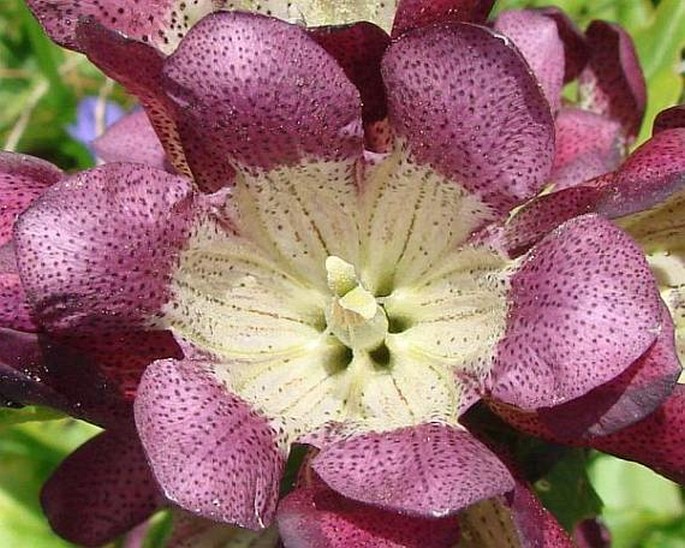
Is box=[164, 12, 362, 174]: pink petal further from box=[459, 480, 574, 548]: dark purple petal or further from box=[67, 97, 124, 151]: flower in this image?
box=[67, 97, 124, 151]: flower

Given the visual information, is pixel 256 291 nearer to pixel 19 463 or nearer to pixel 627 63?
pixel 627 63

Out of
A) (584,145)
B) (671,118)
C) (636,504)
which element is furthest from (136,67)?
(636,504)

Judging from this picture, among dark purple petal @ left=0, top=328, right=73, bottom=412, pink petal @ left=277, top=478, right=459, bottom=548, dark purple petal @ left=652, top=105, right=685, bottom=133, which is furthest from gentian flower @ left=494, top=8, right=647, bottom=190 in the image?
dark purple petal @ left=0, top=328, right=73, bottom=412

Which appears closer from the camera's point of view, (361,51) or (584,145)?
(361,51)

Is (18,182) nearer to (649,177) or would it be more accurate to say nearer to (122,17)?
(122,17)

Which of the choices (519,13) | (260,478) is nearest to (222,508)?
(260,478)

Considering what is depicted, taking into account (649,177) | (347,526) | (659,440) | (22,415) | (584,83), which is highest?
(649,177)

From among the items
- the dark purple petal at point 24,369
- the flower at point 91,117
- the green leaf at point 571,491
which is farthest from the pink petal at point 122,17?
the flower at point 91,117
